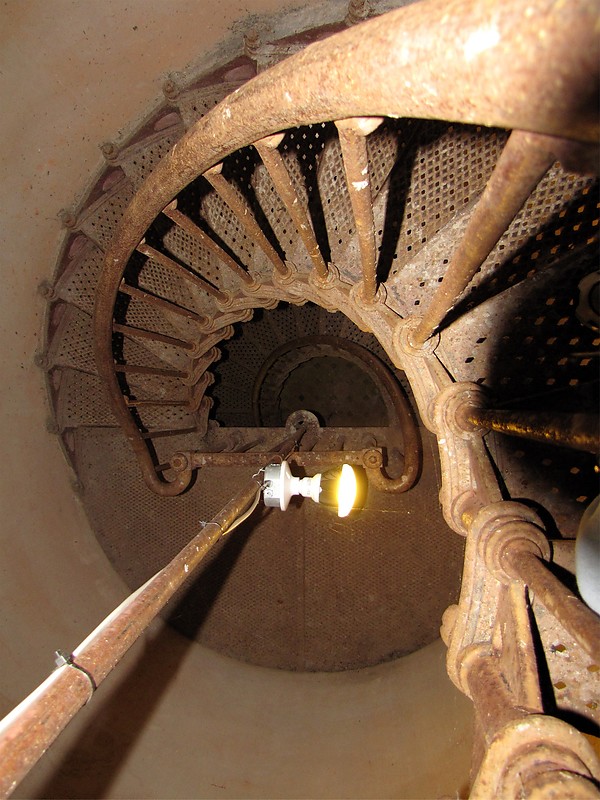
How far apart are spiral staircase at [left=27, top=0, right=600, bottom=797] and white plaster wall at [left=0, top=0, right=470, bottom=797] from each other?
0.21m

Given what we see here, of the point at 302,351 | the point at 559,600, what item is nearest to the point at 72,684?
the point at 559,600

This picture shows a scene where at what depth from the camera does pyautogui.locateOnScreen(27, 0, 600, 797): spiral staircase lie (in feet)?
3.03

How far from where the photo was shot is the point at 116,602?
4.37 m

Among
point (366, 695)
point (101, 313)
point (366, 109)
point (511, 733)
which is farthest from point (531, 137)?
point (366, 695)

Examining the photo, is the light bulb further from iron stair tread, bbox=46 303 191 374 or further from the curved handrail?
iron stair tread, bbox=46 303 191 374

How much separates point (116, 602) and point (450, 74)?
15.4 ft

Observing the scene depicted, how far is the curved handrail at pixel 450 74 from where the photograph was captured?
0.60m

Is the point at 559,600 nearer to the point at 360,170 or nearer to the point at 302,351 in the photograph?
the point at 360,170

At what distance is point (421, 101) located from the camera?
0.86m

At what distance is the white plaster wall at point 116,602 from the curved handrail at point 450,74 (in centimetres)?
235

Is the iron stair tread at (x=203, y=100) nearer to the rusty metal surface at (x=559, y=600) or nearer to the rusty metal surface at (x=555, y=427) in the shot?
the rusty metal surface at (x=555, y=427)

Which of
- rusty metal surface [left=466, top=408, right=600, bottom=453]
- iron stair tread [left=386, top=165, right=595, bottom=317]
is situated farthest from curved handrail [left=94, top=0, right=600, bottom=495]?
iron stair tread [left=386, top=165, right=595, bottom=317]

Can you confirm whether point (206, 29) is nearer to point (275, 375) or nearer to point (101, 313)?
point (101, 313)

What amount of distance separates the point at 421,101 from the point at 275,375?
511cm
